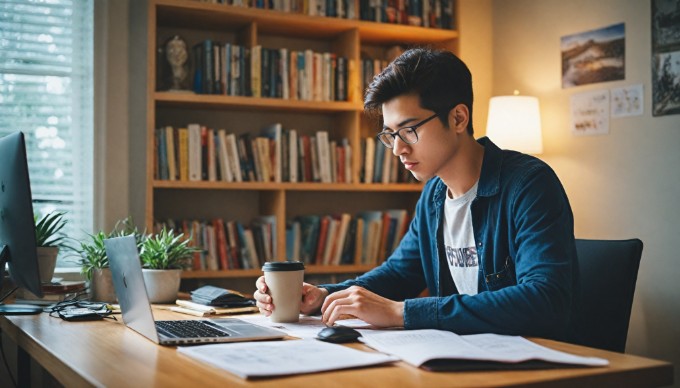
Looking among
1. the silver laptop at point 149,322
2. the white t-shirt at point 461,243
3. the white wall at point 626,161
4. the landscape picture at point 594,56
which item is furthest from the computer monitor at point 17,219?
the landscape picture at point 594,56

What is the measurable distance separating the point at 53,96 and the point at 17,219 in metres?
1.62

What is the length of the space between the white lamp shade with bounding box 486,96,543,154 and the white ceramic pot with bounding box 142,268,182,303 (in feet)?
6.03

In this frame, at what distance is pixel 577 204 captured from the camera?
3492 mm

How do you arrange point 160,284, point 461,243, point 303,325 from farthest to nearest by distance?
1. point 160,284
2. point 461,243
3. point 303,325

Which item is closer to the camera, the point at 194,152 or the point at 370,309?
the point at 370,309

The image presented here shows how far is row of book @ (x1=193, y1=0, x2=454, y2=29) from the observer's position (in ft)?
11.4

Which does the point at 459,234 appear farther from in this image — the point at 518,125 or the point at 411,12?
the point at 411,12

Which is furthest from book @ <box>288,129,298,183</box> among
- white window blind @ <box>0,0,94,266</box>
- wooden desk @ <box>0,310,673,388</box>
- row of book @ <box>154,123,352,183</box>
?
wooden desk @ <box>0,310,673,388</box>

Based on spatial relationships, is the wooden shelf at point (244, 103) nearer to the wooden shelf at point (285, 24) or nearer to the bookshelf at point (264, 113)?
the bookshelf at point (264, 113)

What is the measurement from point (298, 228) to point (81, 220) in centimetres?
98

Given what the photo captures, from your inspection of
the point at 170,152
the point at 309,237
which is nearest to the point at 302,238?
the point at 309,237

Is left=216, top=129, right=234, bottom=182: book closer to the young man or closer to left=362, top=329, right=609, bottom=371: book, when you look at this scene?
the young man

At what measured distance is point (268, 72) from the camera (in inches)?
137

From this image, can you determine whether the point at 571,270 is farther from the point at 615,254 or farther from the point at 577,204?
the point at 577,204
